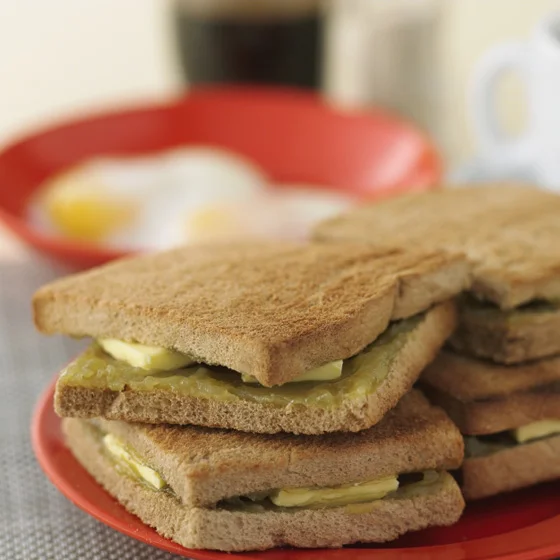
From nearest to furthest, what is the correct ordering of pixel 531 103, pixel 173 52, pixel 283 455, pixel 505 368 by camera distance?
pixel 283 455 → pixel 505 368 → pixel 531 103 → pixel 173 52

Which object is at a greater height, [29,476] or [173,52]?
[173,52]

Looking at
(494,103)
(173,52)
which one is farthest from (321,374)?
(173,52)

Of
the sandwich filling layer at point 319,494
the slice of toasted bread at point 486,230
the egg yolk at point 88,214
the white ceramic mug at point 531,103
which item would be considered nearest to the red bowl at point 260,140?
the egg yolk at point 88,214

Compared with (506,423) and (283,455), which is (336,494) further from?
(506,423)

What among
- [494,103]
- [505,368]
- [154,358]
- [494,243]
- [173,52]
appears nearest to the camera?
[154,358]

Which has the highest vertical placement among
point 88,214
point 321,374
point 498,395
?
point 321,374

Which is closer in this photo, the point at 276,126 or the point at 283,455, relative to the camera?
the point at 283,455

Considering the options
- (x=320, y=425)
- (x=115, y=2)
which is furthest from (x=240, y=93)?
(x=320, y=425)

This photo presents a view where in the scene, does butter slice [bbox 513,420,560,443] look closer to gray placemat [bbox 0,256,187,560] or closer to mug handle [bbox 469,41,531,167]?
gray placemat [bbox 0,256,187,560]
